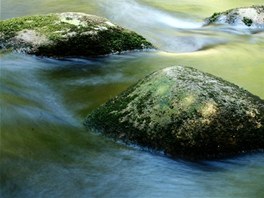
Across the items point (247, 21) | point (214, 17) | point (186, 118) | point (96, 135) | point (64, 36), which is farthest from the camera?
point (214, 17)

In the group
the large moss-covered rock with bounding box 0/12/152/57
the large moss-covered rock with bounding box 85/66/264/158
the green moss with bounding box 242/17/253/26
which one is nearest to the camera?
the large moss-covered rock with bounding box 85/66/264/158

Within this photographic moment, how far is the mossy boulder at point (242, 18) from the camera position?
39.9 feet

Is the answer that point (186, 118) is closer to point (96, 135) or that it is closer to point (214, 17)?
point (96, 135)

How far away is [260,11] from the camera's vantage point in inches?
486

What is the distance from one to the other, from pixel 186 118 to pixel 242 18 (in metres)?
7.35

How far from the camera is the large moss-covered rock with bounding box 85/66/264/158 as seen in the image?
552 cm

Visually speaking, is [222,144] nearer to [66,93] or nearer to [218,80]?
[218,80]

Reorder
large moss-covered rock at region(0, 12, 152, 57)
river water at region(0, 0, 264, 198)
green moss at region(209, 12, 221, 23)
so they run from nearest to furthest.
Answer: river water at region(0, 0, 264, 198), large moss-covered rock at region(0, 12, 152, 57), green moss at region(209, 12, 221, 23)

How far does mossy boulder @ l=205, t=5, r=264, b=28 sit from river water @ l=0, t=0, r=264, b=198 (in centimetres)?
95

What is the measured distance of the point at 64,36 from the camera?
8.60 m

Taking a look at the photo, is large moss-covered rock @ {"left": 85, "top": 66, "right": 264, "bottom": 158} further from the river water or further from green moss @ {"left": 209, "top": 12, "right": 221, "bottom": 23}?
green moss @ {"left": 209, "top": 12, "right": 221, "bottom": 23}

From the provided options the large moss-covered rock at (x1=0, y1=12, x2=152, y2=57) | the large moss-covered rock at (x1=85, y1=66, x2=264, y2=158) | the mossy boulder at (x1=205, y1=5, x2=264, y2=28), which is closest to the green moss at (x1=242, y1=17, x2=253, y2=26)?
the mossy boulder at (x1=205, y1=5, x2=264, y2=28)

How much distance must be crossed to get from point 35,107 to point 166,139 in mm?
1928

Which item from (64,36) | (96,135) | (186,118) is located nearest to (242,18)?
(64,36)
